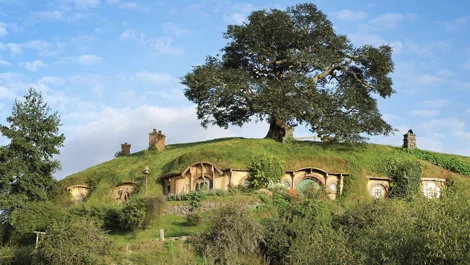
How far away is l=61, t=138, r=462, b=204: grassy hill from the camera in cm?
4659

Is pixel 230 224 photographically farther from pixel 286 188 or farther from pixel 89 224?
pixel 286 188

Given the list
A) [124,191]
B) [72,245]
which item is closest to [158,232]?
[72,245]

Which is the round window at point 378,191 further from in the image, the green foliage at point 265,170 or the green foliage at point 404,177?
the green foliage at point 265,170

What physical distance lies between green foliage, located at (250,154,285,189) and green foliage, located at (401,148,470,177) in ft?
38.4

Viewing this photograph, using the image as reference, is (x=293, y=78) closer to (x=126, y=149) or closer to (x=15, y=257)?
(x=126, y=149)

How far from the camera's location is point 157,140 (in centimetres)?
5369

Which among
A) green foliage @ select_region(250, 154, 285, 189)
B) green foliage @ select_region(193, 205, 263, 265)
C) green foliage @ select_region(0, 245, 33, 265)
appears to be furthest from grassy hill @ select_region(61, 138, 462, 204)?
green foliage @ select_region(193, 205, 263, 265)

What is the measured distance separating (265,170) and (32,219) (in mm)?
15889

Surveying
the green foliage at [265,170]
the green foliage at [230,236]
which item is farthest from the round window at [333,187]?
the green foliage at [230,236]

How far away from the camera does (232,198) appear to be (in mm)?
41719

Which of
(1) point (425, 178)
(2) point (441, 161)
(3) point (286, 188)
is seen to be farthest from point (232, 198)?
(2) point (441, 161)

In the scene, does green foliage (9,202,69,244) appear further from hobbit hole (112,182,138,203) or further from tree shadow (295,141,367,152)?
tree shadow (295,141,367,152)

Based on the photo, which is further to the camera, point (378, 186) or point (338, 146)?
point (338, 146)

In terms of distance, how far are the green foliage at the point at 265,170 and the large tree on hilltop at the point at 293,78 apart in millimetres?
4732
